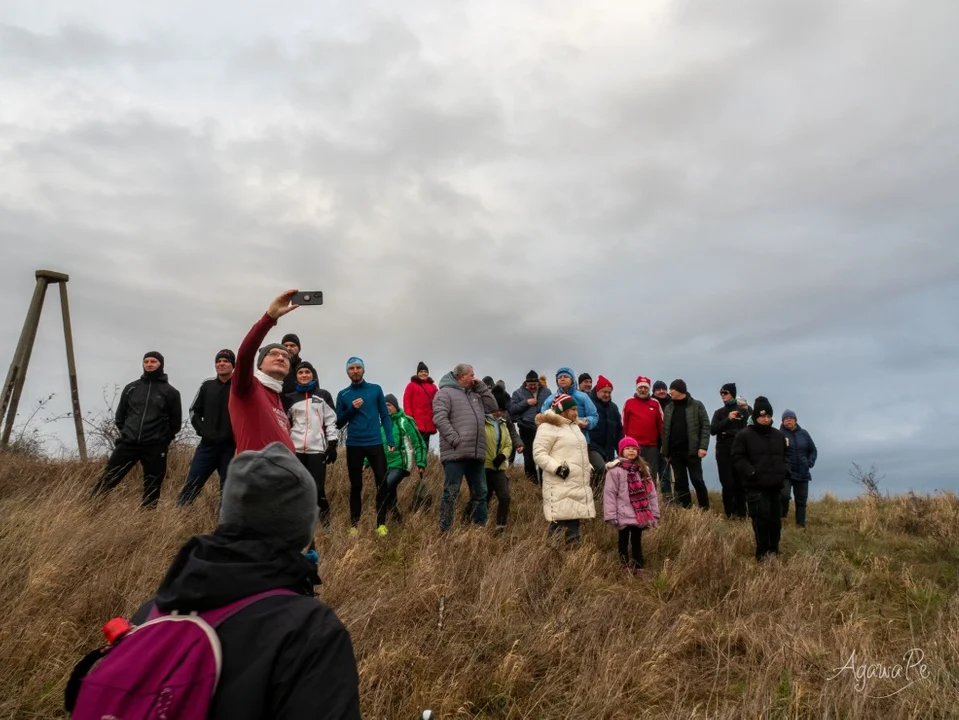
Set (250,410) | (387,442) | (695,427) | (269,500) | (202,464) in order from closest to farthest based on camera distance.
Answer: (269,500), (250,410), (202,464), (387,442), (695,427)

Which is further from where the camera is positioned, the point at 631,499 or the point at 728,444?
the point at 728,444

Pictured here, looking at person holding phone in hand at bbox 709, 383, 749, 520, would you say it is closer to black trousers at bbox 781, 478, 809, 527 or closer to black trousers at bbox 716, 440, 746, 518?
black trousers at bbox 716, 440, 746, 518

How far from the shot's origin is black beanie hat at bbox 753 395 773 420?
857cm

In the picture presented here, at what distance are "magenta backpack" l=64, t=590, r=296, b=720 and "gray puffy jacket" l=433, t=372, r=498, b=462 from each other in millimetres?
6148

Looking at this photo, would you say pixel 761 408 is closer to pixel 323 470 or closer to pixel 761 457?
pixel 761 457

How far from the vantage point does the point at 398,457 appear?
827 cm

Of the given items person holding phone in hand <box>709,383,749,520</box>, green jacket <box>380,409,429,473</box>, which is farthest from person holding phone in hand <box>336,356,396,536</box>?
person holding phone in hand <box>709,383,749,520</box>

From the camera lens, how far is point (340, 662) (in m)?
1.57

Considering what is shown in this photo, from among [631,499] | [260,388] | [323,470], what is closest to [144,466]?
[323,470]

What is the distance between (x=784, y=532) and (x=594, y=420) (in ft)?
12.4

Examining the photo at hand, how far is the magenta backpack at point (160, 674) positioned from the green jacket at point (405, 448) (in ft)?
21.6

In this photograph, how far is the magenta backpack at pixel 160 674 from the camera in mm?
1429

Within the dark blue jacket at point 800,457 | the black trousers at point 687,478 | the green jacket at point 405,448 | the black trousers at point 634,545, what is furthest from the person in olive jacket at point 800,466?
the green jacket at point 405,448

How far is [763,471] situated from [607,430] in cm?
306
